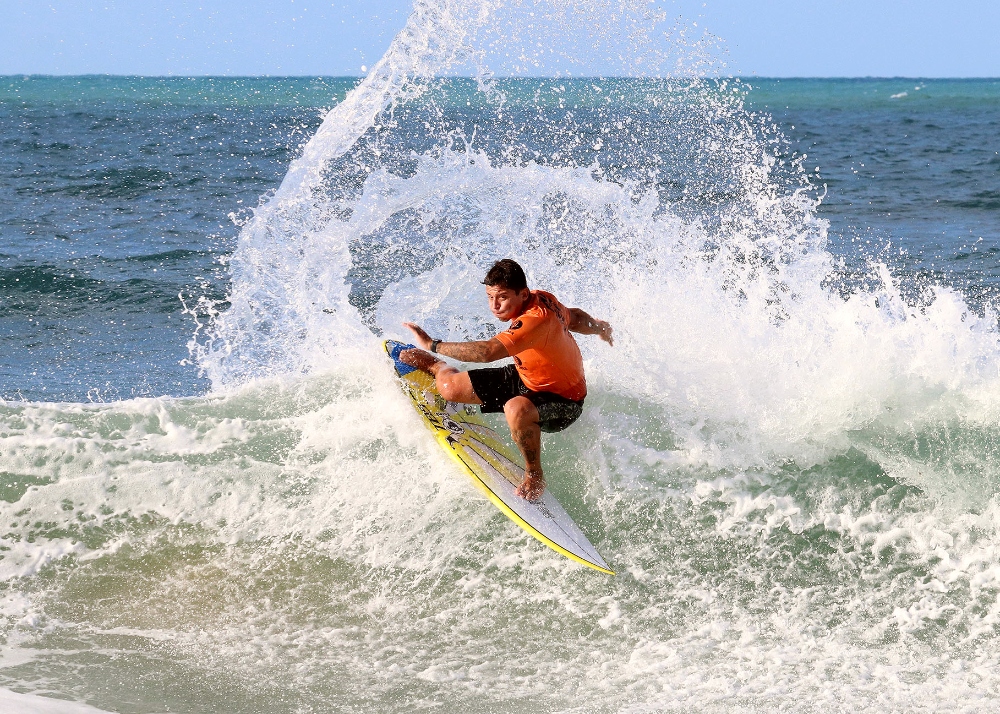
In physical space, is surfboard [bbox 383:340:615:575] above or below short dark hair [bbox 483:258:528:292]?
below

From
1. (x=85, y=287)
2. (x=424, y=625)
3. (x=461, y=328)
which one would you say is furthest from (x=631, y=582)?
(x=85, y=287)

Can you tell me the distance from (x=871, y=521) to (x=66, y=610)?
16.0ft

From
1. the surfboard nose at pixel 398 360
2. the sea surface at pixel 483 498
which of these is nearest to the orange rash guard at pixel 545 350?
the sea surface at pixel 483 498

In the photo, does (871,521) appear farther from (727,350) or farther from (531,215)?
(531,215)

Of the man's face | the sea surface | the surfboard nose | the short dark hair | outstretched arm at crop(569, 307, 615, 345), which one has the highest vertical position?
the short dark hair

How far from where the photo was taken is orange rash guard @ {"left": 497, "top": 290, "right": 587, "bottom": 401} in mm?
5539

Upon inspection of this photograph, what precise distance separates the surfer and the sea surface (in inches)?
21.1

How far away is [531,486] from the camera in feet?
19.4

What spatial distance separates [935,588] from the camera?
17.9 ft

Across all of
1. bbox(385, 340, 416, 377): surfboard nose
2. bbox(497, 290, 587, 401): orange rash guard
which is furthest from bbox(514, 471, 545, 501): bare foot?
bbox(385, 340, 416, 377): surfboard nose

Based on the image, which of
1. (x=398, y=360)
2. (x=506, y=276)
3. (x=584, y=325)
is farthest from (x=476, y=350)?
(x=398, y=360)

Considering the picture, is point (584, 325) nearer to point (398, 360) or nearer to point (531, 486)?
point (531, 486)

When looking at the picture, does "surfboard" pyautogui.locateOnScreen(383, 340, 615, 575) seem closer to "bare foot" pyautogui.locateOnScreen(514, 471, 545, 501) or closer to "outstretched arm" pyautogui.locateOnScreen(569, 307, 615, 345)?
"bare foot" pyautogui.locateOnScreen(514, 471, 545, 501)

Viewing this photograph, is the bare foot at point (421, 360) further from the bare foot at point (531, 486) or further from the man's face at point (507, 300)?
the bare foot at point (531, 486)
